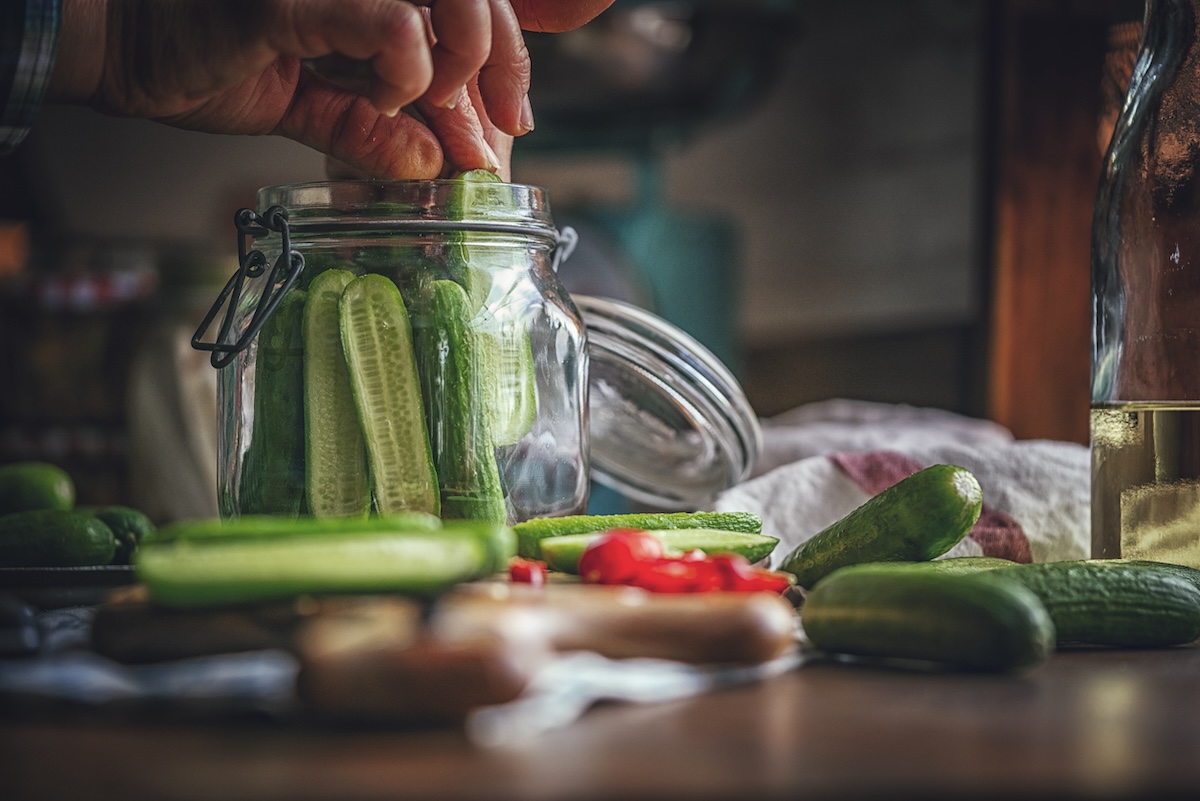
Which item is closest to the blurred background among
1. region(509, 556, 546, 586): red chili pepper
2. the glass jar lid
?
the glass jar lid

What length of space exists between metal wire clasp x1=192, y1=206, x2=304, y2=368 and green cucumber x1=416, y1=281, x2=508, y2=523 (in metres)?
0.10

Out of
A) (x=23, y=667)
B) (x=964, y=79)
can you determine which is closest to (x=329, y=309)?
(x=23, y=667)

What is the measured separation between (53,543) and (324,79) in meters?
0.42

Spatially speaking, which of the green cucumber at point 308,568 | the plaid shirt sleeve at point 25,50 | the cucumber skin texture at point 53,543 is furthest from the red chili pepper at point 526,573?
the plaid shirt sleeve at point 25,50

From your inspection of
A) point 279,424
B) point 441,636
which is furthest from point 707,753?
point 279,424

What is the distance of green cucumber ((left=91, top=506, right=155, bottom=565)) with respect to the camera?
939mm

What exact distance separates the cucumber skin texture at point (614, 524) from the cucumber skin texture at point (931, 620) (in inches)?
7.5

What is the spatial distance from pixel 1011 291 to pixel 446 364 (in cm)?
162

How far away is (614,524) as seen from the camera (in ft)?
2.83

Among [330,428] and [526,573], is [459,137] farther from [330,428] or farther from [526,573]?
[526,573]

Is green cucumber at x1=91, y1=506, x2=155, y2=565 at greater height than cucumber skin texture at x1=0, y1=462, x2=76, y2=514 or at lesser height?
lesser

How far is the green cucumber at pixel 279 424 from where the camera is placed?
0.84m

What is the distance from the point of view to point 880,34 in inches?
137

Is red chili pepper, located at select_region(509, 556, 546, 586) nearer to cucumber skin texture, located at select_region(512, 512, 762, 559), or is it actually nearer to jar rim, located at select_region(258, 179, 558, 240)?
cucumber skin texture, located at select_region(512, 512, 762, 559)
